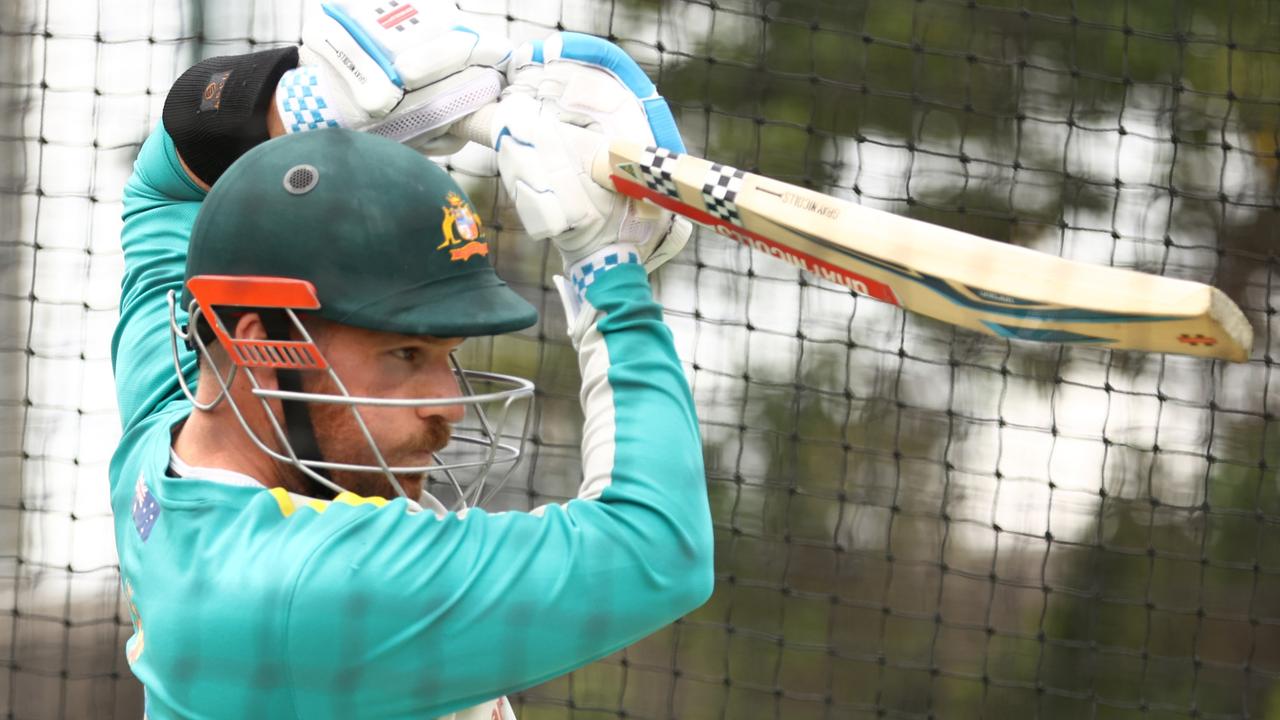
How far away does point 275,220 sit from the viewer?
1541 mm

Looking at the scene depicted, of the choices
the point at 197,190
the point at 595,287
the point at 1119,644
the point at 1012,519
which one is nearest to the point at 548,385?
the point at 1012,519

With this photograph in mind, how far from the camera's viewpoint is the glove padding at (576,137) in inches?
67.5

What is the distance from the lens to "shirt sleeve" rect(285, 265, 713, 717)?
4.76ft

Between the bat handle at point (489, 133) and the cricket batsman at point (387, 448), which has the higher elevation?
the bat handle at point (489, 133)

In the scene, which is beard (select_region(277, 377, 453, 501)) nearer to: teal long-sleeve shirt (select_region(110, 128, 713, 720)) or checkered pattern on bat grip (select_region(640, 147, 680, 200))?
teal long-sleeve shirt (select_region(110, 128, 713, 720))

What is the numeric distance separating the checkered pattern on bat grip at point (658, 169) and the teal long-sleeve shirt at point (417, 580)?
7.4 inches

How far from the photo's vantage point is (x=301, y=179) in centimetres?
156

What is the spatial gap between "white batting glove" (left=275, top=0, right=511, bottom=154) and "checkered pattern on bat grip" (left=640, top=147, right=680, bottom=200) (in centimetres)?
26

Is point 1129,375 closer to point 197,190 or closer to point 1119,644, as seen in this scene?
point 1119,644

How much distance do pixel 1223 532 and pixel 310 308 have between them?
5188 millimetres

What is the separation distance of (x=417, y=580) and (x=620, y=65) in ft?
2.35

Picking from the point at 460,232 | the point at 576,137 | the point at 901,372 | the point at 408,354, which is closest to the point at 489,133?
the point at 576,137

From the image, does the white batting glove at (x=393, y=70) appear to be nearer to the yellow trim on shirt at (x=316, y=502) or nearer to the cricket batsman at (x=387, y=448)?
the cricket batsman at (x=387, y=448)

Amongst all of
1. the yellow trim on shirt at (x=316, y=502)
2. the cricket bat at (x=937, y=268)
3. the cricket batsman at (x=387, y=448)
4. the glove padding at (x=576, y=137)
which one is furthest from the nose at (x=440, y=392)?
the cricket bat at (x=937, y=268)
